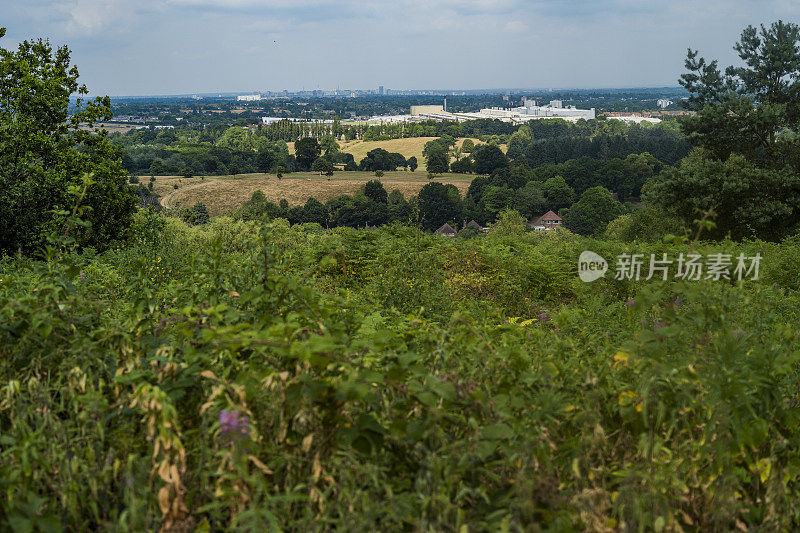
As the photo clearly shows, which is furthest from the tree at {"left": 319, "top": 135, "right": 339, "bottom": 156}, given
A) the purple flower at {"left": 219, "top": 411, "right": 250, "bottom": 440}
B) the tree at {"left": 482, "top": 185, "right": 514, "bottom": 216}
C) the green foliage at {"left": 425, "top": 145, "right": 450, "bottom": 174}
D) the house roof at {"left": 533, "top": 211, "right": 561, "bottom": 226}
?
the purple flower at {"left": 219, "top": 411, "right": 250, "bottom": 440}

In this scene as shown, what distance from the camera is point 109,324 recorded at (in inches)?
110

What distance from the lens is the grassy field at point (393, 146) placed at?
129538 millimetres

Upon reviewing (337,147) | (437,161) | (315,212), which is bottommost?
(315,212)

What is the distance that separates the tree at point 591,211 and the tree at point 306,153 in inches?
2396

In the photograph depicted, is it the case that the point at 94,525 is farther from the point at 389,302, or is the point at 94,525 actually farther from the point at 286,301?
the point at 389,302

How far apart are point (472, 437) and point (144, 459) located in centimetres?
103

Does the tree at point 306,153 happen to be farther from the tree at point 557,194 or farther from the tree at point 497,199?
the tree at point 557,194

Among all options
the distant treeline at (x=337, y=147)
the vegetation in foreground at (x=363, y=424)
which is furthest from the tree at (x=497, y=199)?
the vegetation in foreground at (x=363, y=424)

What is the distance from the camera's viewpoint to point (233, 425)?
1.73m


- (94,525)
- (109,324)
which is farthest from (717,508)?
(109,324)

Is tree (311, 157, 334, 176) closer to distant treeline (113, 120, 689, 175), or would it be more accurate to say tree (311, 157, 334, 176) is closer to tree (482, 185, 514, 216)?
distant treeline (113, 120, 689, 175)

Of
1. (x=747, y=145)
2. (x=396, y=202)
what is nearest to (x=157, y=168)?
(x=396, y=202)

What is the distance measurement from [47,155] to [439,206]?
232ft

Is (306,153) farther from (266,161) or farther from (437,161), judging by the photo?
(437,161)
